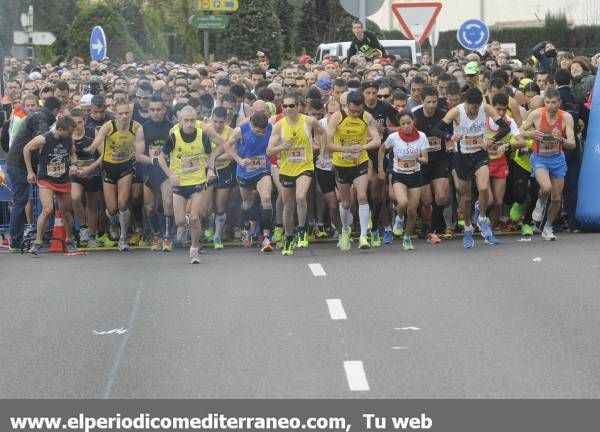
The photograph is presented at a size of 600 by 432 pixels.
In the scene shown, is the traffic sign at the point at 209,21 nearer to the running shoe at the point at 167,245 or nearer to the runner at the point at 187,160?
the running shoe at the point at 167,245

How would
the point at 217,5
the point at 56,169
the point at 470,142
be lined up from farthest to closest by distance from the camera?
the point at 217,5 → the point at 56,169 → the point at 470,142

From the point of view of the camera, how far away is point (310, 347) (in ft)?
35.6

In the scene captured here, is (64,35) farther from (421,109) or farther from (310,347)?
(310,347)

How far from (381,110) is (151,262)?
3350 mm

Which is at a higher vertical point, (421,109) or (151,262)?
(421,109)

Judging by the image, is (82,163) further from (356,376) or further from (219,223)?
(356,376)

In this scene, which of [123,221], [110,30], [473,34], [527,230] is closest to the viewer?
[123,221]

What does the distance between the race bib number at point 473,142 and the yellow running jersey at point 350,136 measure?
1135 millimetres

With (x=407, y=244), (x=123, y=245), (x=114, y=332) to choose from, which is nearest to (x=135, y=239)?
(x=123, y=245)

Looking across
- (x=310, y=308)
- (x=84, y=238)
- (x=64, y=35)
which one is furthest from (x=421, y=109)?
(x=64, y=35)

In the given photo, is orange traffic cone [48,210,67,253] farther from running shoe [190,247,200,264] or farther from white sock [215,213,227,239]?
running shoe [190,247,200,264]

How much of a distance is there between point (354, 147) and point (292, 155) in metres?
0.70

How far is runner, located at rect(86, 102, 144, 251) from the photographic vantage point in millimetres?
18422

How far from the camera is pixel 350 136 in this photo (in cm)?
1764
